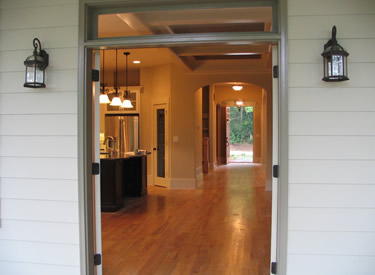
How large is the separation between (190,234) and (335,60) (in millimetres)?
3003

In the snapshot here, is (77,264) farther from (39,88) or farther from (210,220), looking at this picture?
(210,220)

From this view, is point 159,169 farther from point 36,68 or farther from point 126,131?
point 36,68

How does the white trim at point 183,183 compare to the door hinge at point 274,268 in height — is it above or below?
below

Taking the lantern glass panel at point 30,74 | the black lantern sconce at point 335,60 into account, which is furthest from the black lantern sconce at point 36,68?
the black lantern sconce at point 335,60

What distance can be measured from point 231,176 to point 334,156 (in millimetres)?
7683

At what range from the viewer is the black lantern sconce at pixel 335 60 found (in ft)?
7.82

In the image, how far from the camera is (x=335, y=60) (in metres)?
2.40

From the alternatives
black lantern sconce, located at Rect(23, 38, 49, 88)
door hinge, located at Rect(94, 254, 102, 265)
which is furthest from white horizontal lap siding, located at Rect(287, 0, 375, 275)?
black lantern sconce, located at Rect(23, 38, 49, 88)

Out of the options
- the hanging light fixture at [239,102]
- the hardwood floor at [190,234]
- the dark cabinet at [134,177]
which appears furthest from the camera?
the hanging light fixture at [239,102]

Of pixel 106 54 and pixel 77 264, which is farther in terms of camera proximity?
pixel 106 54

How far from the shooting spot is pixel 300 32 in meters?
2.55

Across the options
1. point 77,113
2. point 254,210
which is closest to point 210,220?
point 254,210

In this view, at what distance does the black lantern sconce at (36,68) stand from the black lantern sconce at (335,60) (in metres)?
2.23

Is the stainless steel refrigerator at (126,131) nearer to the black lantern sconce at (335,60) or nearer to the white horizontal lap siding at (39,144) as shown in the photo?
the white horizontal lap siding at (39,144)
